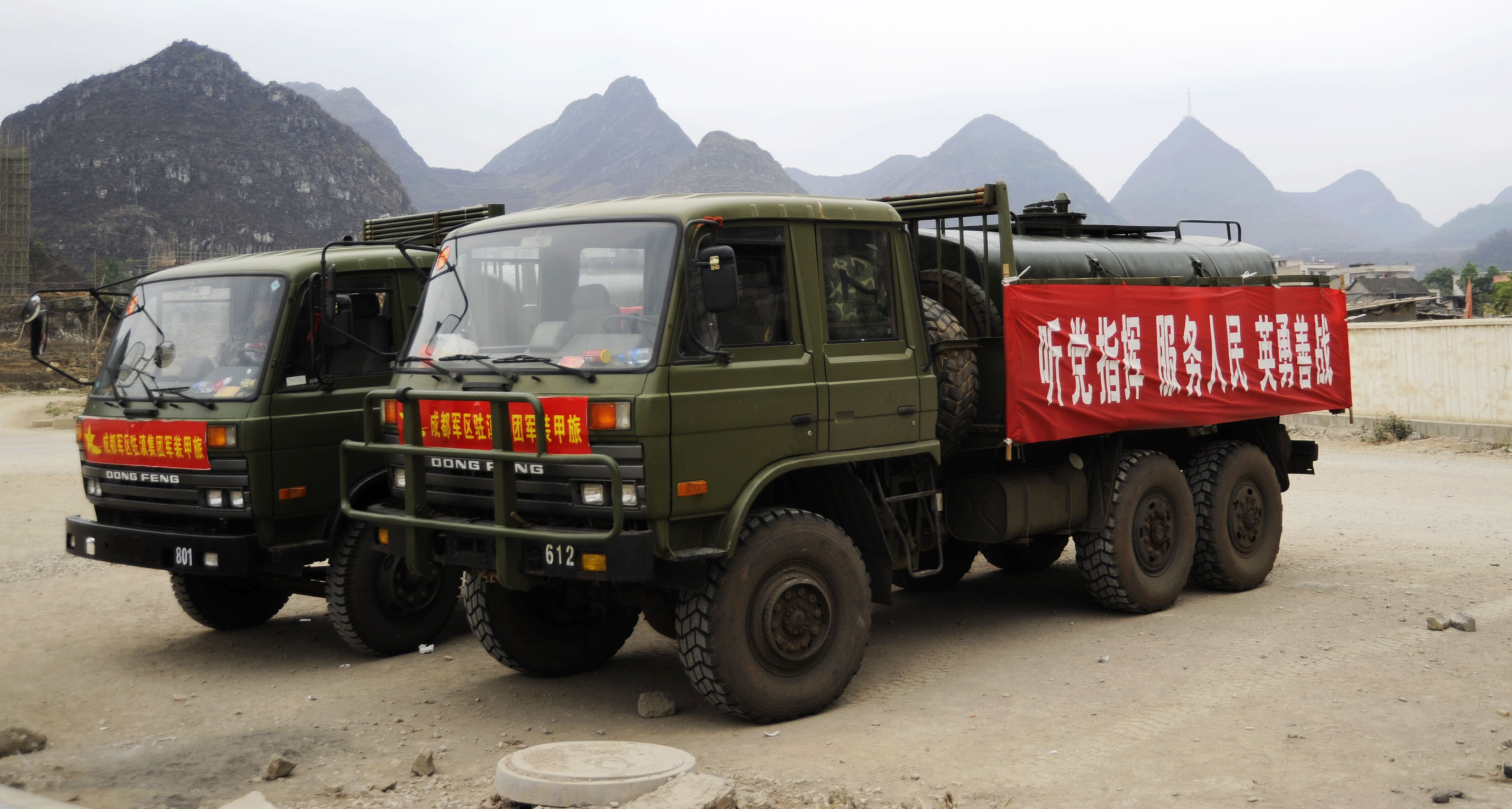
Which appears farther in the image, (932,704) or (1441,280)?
(1441,280)

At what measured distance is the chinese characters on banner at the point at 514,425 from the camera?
18.7ft

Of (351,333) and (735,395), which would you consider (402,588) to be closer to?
(351,333)

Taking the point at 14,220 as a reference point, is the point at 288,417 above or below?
below

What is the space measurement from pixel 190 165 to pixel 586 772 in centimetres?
10648

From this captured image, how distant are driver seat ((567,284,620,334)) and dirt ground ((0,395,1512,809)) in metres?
2.02

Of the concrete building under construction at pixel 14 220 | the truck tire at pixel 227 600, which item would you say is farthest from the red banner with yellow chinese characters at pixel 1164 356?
the concrete building under construction at pixel 14 220

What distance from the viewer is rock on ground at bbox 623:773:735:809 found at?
4680mm

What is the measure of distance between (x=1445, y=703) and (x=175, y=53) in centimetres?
12799

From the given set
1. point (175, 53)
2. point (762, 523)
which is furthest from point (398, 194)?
point (762, 523)

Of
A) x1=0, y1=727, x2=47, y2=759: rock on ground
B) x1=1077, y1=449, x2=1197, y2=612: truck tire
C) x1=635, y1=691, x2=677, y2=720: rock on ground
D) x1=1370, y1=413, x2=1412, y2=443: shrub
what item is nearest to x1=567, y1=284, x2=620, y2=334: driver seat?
x1=635, y1=691, x2=677, y2=720: rock on ground

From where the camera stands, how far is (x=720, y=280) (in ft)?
18.5

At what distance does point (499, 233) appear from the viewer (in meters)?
6.54

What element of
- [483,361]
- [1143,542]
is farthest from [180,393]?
[1143,542]

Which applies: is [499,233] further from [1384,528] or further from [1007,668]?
[1384,528]
